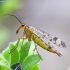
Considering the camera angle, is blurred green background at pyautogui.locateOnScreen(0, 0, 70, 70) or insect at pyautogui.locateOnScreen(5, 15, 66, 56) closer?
insect at pyautogui.locateOnScreen(5, 15, 66, 56)

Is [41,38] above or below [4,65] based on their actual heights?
below

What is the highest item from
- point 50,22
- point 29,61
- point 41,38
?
point 29,61

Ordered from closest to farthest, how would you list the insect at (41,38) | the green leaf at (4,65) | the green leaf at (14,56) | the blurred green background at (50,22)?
the green leaf at (4,65) < the green leaf at (14,56) < the insect at (41,38) < the blurred green background at (50,22)

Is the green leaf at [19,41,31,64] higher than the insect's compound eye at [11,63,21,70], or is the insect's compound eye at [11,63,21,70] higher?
the green leaf at [19,41,31,64]

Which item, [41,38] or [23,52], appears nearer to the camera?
[23,52]

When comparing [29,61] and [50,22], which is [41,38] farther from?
[50,22]

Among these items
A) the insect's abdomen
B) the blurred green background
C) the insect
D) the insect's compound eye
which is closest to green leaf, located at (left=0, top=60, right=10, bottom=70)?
the insect's compound eye

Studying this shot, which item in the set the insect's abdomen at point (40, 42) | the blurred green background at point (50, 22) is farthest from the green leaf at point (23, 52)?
the blurred green background at point (50, 22)

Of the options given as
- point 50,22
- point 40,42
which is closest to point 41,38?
point 40,42

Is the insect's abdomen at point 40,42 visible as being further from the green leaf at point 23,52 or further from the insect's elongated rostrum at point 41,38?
the green leaf at point 23,52

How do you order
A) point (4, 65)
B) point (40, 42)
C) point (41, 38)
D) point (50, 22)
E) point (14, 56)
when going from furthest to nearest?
point (50, 22)
point (41, 38)
point (40, 42)
point (14, 56)
point (4, 65)

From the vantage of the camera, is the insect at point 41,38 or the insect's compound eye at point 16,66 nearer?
the insect's compound eye at point 16,66

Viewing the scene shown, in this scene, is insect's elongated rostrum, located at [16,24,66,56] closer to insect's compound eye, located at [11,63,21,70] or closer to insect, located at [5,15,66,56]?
insect, located at [5,15,66,56]
